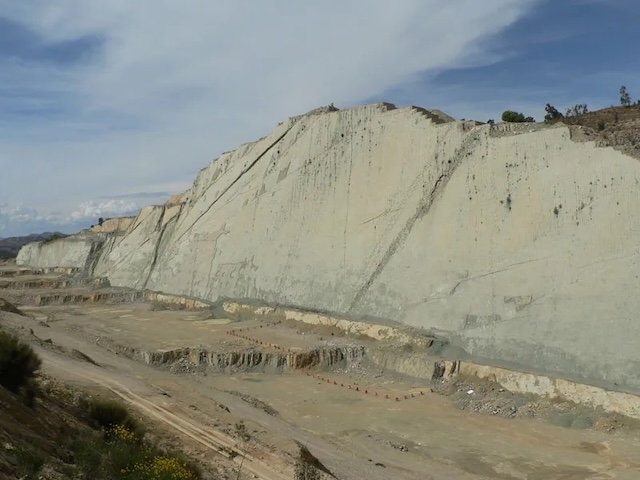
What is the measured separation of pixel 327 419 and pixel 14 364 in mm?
8785

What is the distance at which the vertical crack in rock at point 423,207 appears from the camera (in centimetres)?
2194

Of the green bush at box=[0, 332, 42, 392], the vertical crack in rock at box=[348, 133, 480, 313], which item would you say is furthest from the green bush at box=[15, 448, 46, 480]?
the vertical crack in rock at box=[348, 133, 480, 313]

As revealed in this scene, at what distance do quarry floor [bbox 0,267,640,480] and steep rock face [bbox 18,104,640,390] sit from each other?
7.39ft

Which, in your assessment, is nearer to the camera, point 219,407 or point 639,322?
point 219,407

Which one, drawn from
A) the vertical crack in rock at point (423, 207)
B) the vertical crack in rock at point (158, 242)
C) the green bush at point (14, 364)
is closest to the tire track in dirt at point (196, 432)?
the green bush at point (14, 364)

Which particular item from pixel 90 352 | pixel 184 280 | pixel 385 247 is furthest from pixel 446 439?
pixel 184 280

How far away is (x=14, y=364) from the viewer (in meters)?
8.62

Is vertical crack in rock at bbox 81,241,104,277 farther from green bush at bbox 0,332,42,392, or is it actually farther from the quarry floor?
green bush at bbox 0,332,42,392

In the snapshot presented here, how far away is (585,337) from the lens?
A: 51.3 feet

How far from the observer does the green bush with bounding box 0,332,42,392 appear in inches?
331

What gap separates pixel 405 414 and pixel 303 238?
14.0 meters

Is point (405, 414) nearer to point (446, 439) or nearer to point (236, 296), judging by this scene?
point (446, 439)

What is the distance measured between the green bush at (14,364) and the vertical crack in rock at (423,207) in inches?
622

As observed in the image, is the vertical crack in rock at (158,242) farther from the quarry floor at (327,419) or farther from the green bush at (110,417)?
the green bush at (110,417)
